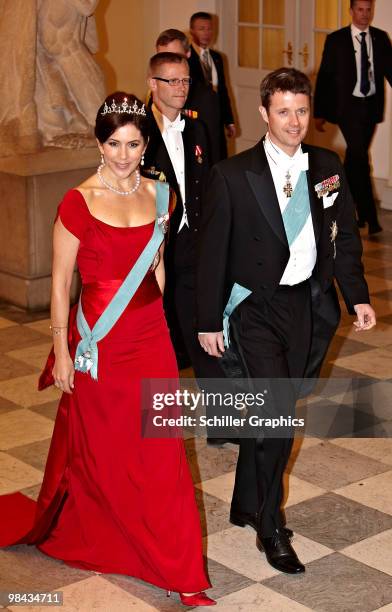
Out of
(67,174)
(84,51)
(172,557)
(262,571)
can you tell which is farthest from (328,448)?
(84,51)

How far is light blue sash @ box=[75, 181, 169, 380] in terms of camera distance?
4105mm

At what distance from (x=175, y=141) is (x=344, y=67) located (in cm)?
464

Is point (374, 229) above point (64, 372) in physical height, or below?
below

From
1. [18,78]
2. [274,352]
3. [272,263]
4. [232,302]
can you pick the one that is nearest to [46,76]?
[18,78]

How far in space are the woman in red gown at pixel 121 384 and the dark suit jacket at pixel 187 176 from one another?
1.64 m

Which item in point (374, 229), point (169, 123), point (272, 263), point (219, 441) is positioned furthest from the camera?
point (374, 229)

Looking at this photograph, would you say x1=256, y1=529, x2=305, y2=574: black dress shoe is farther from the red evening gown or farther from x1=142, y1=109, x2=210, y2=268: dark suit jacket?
x1=142, y1=109, x2=210, y2=268: dark suit jacket

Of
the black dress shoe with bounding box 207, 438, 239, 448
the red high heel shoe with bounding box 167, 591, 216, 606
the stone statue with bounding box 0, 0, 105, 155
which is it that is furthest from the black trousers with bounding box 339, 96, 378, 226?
the red high heel shoe with bounding box 167, 591, 216, 606

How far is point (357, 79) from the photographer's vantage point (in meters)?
10.1

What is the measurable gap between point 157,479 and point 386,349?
3330mm

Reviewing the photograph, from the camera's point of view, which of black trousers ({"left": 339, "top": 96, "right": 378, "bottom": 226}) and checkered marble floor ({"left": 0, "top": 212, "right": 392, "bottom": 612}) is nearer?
checkered marble floor ({"left": 0, "top": 212, "right": 392, "bottom": 612})

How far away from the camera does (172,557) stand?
13.4 ft

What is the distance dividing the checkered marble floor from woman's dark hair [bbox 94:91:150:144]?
5.20 feet

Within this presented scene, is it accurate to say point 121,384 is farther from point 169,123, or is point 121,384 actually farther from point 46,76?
point 46,76
